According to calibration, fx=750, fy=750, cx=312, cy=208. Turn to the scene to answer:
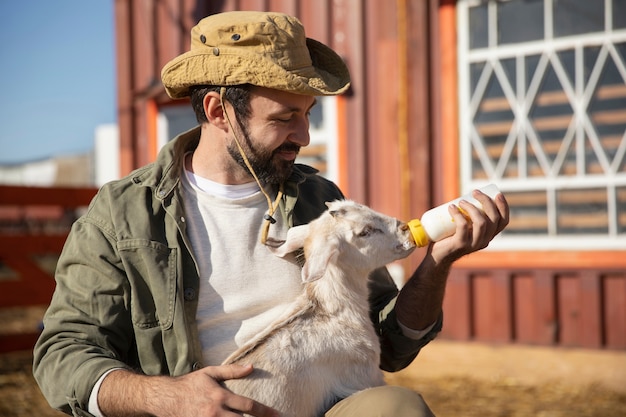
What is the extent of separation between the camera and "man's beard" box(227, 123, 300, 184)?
2.87m

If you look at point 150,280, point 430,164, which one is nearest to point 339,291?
point 150,280

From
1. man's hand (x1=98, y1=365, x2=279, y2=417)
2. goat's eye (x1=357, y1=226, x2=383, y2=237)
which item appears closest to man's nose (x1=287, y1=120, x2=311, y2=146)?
goat's eye (x1=357, y1=226, x2=383, y2=237)

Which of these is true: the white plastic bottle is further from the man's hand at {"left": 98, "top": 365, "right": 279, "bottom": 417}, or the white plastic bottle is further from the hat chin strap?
the man's hand at {"left": 98, "top": 365, "right": 279, "bottom": 417}

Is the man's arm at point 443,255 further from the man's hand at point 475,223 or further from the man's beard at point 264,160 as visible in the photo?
the man's beard at point 264,160

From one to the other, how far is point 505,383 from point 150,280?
14.9ft

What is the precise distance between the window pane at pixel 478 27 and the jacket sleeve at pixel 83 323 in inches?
188

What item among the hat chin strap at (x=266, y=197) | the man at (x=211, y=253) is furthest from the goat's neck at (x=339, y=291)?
the hat chin strap at (x=266, y=197)

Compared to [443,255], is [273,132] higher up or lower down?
higher up

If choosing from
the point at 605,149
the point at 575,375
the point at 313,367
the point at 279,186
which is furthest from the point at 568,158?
the point at 313,367

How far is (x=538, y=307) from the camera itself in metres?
6.36

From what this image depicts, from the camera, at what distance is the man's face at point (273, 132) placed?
284 cm

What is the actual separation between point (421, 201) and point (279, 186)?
400cm

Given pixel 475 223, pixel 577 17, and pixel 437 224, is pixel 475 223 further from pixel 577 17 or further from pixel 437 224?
pixel 577 17

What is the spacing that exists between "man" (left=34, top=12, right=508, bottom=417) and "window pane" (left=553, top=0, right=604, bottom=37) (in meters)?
3.96
